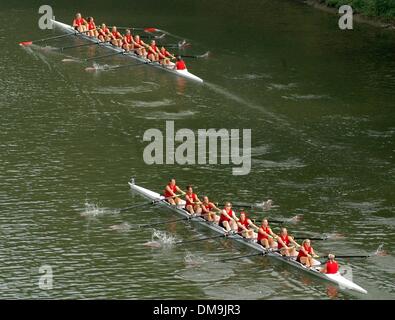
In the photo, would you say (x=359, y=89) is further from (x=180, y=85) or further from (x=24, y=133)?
(x=24, y=133)

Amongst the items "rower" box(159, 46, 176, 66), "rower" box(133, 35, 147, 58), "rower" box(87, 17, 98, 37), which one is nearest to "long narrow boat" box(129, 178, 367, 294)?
"rower" box(159, 46, 176, 66)

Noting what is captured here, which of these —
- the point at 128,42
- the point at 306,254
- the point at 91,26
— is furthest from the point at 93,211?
the point at 91,26

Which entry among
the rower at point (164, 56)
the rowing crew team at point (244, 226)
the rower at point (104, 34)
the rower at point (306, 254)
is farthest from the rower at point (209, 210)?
the rower at point (104, 34)

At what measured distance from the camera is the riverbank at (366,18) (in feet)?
211

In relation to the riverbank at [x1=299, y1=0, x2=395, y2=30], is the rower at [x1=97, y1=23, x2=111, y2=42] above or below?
below

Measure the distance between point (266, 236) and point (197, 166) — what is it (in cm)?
857

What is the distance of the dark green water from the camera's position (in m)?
32.3

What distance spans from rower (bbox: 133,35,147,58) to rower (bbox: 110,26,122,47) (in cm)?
136

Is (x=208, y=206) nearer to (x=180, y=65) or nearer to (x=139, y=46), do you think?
(x=180, y=65)

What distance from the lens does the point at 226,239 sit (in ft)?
115

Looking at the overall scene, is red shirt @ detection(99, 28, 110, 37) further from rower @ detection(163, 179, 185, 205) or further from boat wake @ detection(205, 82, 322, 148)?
rower @ detection(163, 179, 185, 205)

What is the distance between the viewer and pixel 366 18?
6606 cm

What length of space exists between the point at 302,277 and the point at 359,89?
21.6 meters

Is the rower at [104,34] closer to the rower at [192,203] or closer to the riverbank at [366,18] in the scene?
the riverbank at [366,18]
